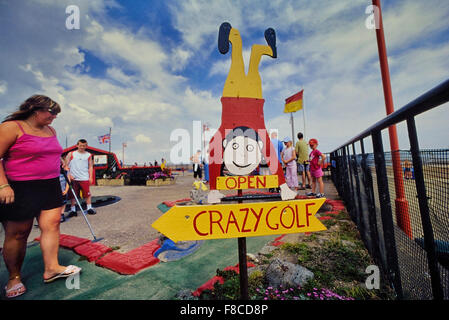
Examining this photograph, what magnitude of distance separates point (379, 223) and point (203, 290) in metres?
1.78

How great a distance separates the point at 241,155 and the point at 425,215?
43.0 inches

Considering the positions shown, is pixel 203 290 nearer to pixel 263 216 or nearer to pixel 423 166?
pixel 263 216

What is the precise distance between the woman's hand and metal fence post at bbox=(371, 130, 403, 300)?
10.2 feet

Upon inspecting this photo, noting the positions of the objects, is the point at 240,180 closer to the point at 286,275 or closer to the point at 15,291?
the point at 286,275

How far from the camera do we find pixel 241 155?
4.58ft

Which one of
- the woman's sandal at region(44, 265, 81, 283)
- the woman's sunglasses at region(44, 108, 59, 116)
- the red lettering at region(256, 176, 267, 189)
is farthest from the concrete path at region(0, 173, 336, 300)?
the woman's sunglasses at region(44, 108, 59, 116)

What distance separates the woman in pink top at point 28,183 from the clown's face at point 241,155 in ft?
5.81

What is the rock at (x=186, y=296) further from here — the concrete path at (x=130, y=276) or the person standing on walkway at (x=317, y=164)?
the person standing on walkway at (x=317, y=164)

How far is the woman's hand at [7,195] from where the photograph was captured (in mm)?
1553

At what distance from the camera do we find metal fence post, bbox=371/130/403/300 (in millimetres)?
A: 1529

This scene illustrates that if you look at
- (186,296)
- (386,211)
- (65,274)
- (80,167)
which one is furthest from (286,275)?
(80,167)

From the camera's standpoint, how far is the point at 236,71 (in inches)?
58.2

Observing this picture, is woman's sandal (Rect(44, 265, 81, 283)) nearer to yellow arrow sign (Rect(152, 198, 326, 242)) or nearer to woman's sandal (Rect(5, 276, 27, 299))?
woman's sandal (Rect(5, 276, 27, 299))
